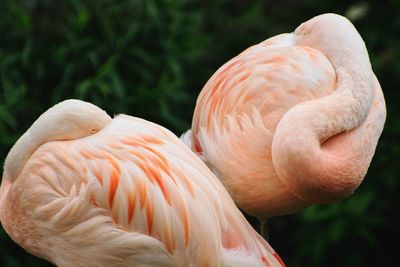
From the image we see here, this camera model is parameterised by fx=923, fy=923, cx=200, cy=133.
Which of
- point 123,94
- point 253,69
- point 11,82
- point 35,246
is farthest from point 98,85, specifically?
point 35,246

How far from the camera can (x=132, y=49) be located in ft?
16.7

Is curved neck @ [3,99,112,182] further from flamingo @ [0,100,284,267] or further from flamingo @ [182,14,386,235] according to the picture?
flamingo @ [182,14,386,235]

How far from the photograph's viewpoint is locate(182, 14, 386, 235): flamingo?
3111mm

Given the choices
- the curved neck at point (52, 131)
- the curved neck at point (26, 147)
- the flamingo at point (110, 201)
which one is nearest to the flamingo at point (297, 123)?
the flamingo at point (110, 201)

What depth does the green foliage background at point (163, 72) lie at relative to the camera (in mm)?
4890

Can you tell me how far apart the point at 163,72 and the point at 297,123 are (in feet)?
6.94

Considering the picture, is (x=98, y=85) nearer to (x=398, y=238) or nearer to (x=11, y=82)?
(x=11, y=82)

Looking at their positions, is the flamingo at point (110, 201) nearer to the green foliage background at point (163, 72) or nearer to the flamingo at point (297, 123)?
the flamingo at point (297, 123)

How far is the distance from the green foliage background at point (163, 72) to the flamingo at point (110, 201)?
1724mm

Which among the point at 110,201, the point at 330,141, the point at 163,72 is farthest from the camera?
the point at 163,72

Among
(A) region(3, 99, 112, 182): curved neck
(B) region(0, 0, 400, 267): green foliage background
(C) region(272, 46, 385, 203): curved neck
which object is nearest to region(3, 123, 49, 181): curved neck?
(A) region(3, 99, 112, 182): curved neck

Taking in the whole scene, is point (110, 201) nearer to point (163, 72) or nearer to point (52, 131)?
point (52, 131)

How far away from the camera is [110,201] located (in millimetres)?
2898

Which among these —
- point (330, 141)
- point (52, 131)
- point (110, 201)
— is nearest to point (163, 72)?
point (330, 141)
